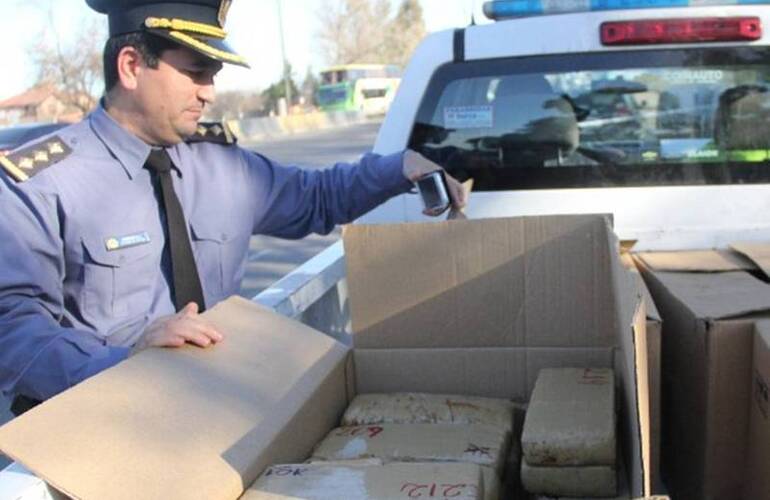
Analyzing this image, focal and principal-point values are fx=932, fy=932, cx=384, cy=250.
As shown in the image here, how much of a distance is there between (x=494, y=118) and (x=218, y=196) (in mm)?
1022

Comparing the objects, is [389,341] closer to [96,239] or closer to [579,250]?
[579,250]

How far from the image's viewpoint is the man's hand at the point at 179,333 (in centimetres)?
183

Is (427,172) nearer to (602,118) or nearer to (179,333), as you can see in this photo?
(602,118)

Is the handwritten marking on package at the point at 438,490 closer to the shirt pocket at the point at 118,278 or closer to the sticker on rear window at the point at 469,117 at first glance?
the shirt pocket at the point at 118,278

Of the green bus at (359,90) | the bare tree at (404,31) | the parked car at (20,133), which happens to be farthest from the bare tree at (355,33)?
the parked car at (20,133)

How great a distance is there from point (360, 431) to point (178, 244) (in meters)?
0.65

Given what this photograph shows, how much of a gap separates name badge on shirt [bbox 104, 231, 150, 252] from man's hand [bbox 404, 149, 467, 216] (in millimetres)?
738

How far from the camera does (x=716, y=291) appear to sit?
2154 mm

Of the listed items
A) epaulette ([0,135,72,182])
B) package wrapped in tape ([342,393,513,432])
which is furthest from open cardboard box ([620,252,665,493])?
epaulette ([0,135,72,182])

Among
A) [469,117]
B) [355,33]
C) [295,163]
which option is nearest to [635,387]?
[469,117]

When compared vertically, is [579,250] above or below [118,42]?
below

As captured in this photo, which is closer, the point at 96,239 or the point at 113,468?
the point at 113,468

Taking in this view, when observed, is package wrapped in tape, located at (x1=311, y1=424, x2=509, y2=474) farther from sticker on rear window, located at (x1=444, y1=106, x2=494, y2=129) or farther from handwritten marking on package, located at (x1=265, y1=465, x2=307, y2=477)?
sticker on rear window, located at (x1=444, y1=106, x2=494, y2=129)

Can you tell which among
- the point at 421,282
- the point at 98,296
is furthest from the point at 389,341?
the point at 98,296
